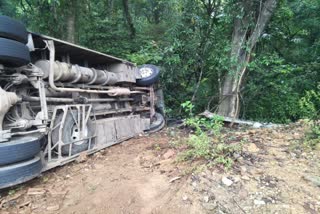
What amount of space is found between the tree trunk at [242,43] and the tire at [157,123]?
200cm

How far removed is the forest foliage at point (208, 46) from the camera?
7.95 m

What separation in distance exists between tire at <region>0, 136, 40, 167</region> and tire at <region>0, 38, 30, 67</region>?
3.33 feet

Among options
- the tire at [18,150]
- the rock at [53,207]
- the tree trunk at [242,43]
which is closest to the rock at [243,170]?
the rock at [53,207]

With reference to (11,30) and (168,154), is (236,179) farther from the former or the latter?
(11,30)

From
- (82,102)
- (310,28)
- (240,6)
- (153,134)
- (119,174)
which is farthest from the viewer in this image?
(310,28)

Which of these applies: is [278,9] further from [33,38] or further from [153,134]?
[33,38]

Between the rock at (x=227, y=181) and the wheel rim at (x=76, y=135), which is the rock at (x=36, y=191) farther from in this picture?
the rock at (x=227, y=181)

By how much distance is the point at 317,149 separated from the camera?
3.74m

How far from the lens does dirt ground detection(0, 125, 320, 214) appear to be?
2.69 m

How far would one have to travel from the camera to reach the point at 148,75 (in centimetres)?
730

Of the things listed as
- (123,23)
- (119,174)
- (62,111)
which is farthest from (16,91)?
(123,23)

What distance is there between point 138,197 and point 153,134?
3.60 meters

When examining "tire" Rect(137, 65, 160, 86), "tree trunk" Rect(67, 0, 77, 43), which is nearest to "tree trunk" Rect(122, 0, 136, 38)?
"tree trunk" Rect(67, 0, 77, 43)

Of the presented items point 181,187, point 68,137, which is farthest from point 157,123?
point 181,187
